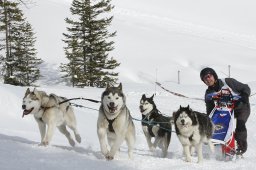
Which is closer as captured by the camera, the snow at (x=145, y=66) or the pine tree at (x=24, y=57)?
the snow at (x=145, y=66)

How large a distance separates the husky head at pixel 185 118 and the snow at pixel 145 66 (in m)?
0.51

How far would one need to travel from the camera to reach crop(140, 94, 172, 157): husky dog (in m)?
7.57

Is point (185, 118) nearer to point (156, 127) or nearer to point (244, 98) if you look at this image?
point (244, 98)

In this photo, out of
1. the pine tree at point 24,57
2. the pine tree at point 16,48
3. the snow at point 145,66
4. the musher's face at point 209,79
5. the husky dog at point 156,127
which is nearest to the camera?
the snow at point 145,66

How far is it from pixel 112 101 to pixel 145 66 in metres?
31.1

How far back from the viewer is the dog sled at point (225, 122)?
707 centimetres

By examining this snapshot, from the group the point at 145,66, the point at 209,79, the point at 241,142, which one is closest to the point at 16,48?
the point at 145,66

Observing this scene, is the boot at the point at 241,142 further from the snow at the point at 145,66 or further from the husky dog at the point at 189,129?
the husky dog at the point at 189,129

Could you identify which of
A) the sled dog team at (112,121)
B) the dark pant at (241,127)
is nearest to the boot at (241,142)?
the dark pant at (241,127)

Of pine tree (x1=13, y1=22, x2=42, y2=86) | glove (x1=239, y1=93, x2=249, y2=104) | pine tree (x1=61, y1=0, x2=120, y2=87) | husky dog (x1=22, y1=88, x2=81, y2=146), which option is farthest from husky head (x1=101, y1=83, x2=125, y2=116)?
pine tree (x1=13, y1=22, x2=42, y2=86)

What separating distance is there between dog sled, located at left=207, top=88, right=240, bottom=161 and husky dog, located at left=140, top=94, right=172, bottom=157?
831 millimetres

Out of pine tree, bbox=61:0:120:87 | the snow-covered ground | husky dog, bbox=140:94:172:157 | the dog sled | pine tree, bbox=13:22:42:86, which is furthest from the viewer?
pine tree, bbox=13:22:42:86

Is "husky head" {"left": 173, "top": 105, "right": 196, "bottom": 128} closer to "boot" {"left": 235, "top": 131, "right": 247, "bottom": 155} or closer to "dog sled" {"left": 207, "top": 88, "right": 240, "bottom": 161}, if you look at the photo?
"dog sled" {"left": 207, "top": 88, "right": 240, "bottom": 161}

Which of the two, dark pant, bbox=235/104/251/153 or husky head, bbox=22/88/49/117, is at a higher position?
→ husky head, bbox=22/88/49/117
